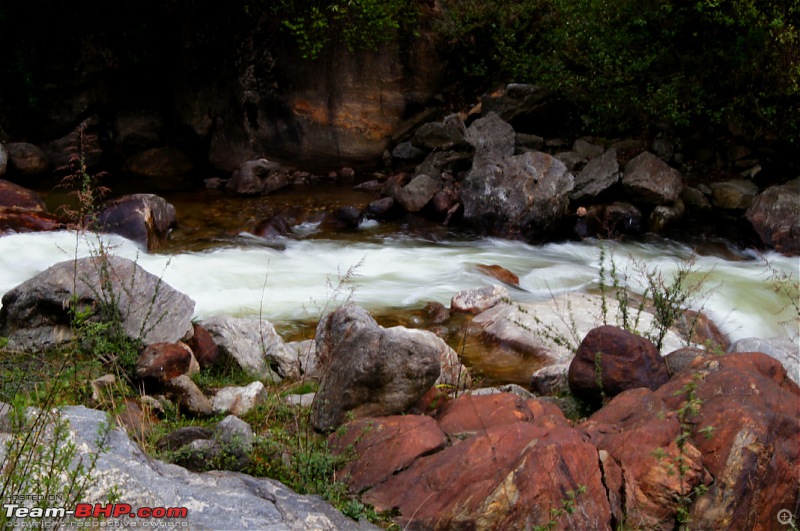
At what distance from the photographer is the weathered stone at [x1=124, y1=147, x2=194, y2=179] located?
15797 mm

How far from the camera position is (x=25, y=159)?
14.8m

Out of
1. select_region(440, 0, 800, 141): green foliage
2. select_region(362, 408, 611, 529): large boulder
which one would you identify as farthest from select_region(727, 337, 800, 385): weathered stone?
select_region(440, 0, 800, 141): green foliage

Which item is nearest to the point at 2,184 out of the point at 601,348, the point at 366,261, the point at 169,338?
the point at 366,261

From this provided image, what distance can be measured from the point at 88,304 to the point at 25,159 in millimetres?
10569

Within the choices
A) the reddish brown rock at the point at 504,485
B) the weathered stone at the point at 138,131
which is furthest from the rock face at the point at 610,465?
the weathered stone at the point at 138,131

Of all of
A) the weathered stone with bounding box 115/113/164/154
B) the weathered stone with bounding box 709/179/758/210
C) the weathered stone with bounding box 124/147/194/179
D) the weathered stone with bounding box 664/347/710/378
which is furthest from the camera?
the weathered stone with bounding box 115/113/164/154

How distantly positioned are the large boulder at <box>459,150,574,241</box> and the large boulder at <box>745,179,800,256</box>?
9.76ft

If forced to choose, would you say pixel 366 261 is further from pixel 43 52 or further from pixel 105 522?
pixel 43 52

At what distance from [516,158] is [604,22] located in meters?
4.24

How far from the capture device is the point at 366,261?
10.6m

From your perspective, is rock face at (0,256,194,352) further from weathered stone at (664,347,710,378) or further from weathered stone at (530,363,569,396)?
weathered stone at (664,347,710,378)

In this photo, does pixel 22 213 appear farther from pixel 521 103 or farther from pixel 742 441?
pixel 742 441

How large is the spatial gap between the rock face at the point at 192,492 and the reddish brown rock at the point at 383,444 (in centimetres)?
49

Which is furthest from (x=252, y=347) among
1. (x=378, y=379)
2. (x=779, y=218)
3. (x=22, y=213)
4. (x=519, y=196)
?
(x=779, y=218)
